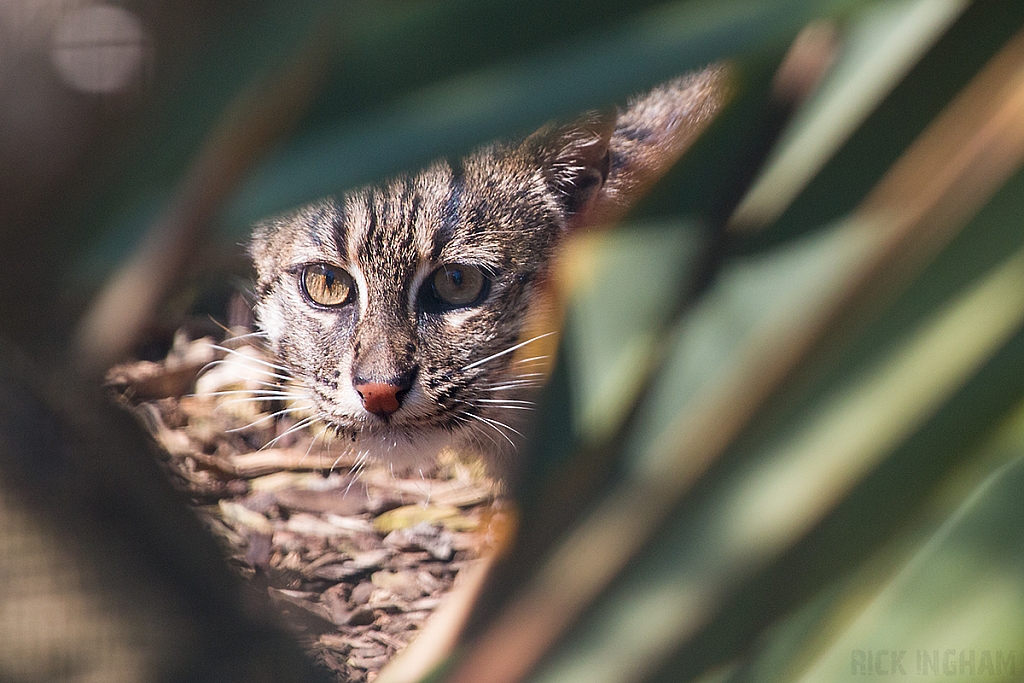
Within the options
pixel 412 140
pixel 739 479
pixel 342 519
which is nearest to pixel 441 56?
pixel 412 140

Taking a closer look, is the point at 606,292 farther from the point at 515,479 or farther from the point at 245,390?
the point at 245,390

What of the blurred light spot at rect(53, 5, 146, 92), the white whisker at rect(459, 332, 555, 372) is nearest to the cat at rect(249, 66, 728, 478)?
the white whisker at rect(459, 332, 555, 372)

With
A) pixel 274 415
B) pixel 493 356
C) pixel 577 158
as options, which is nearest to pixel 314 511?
pixel 274 415

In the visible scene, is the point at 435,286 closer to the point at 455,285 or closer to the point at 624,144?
the point at 455,285

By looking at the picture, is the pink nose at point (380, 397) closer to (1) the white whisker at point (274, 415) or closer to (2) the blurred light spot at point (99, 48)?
(1) the white whisker at point (274, 415)

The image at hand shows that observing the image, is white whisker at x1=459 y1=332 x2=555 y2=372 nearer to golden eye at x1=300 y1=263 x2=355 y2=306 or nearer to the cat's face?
the cat's face

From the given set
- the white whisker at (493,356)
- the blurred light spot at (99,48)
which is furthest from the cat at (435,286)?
the blurred light spot at (99,48)
